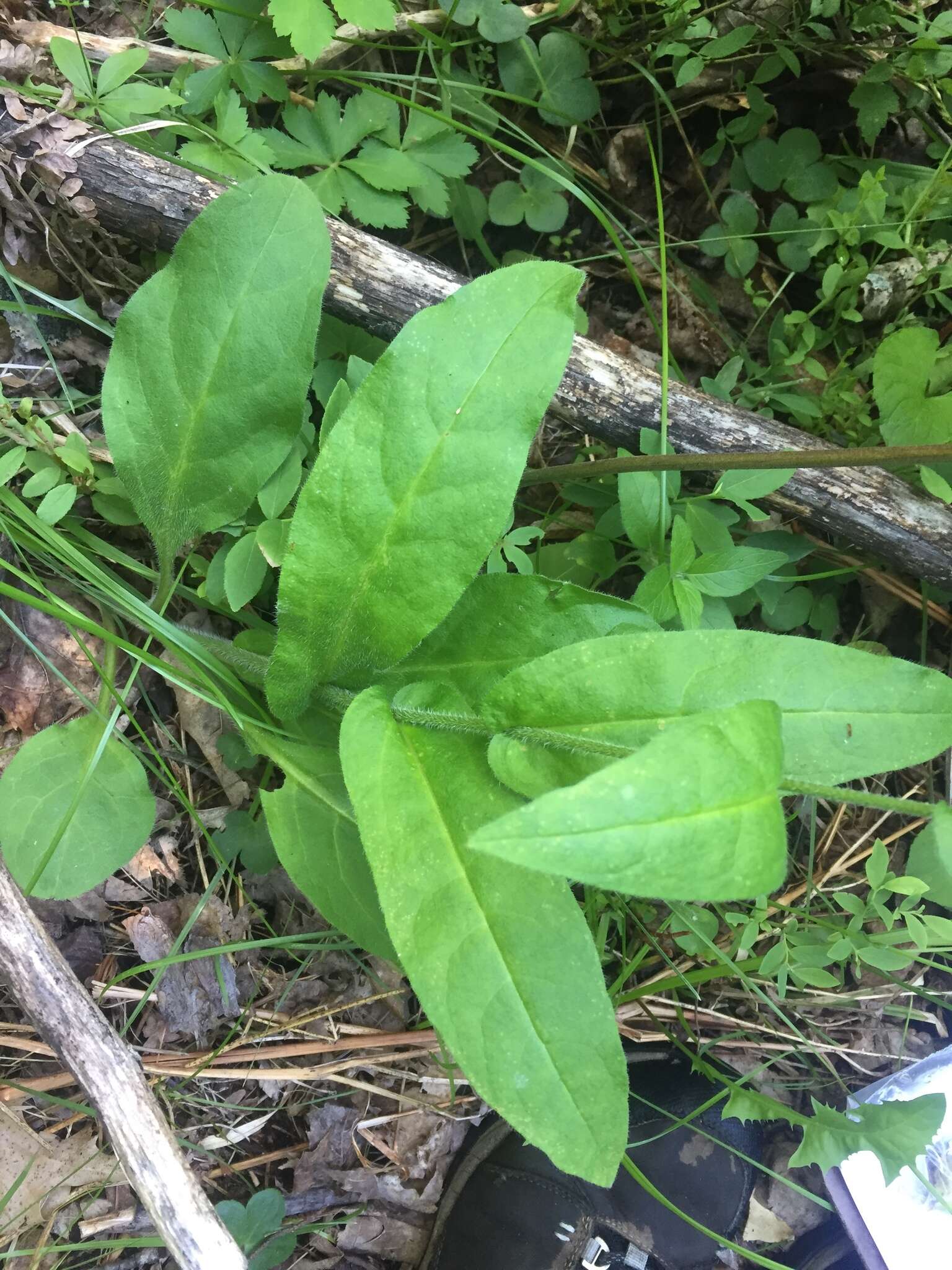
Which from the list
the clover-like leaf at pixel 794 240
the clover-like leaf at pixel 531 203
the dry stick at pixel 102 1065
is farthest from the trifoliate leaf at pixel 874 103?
the dry stick at pixel 102 1065

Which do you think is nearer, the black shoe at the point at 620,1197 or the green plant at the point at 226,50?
the green plant at the point at 226,50

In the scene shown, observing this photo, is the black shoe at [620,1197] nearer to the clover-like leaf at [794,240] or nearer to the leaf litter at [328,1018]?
the leaf litter at [328,1018]

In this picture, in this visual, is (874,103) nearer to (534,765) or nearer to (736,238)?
(736,238)

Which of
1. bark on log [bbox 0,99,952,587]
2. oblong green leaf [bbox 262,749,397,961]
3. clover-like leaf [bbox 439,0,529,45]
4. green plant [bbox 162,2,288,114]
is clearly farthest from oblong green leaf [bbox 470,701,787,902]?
clover-like leaf [bbox 439,0,529,45]

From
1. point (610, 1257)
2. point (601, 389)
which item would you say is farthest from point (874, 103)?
point (610, 1257)

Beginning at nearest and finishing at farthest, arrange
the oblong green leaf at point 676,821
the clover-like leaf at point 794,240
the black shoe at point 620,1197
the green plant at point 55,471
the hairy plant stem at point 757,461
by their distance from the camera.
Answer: the oblong green leaf at point 676,821
the hairy plant stem at point 757,461
the green plant at point 55,471
the clover-like leaf at point 794,240
the black shoe at point 620,1197
